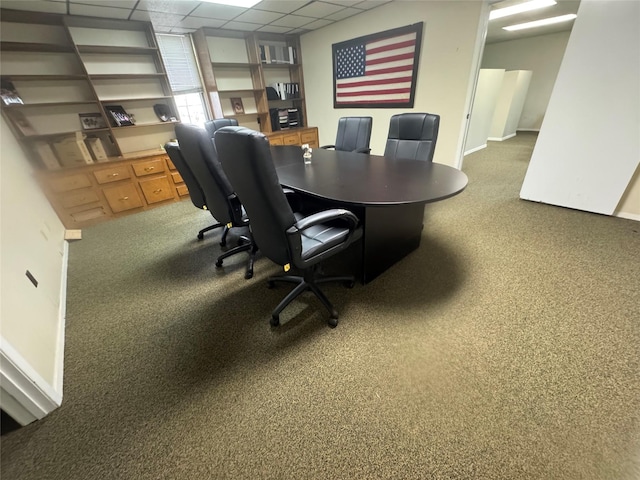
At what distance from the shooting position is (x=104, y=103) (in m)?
3.22

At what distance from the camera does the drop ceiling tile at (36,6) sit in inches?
91.2

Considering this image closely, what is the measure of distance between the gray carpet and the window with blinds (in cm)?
314

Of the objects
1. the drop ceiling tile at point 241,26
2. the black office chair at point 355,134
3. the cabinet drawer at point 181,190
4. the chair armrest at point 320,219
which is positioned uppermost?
the drop ceiling tile at point 241,26

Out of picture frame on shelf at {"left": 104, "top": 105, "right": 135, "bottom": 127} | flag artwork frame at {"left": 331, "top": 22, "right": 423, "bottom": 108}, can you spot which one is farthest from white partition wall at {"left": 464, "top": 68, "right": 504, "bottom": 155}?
picture frame on shelf at {"left": 104, "top": 105, "right": 135, "bottom": 127}

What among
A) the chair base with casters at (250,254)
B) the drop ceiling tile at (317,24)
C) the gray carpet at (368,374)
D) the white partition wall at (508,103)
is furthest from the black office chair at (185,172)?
the white partition wall at (508,103)

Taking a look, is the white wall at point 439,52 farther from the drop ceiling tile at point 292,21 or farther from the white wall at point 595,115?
the white wall at point 595,115

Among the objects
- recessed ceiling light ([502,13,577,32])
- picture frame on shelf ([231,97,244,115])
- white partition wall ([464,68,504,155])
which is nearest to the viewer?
picture frame on shelf ([231,97,244,115])

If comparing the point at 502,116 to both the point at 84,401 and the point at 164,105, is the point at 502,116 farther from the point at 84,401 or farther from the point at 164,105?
the point at 84,401

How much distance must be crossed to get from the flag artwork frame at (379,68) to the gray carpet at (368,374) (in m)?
2.58

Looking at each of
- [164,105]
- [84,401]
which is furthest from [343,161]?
[164,105]

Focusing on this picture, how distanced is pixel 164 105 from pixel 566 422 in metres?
5.06

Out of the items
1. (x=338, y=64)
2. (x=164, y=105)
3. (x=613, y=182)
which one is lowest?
(x=613, y=182)

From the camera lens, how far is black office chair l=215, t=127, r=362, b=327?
100cm

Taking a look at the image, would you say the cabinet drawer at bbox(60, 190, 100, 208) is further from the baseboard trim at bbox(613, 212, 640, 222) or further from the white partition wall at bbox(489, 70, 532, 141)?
the white partition wall at bbox(489, 70, 532, 141)
